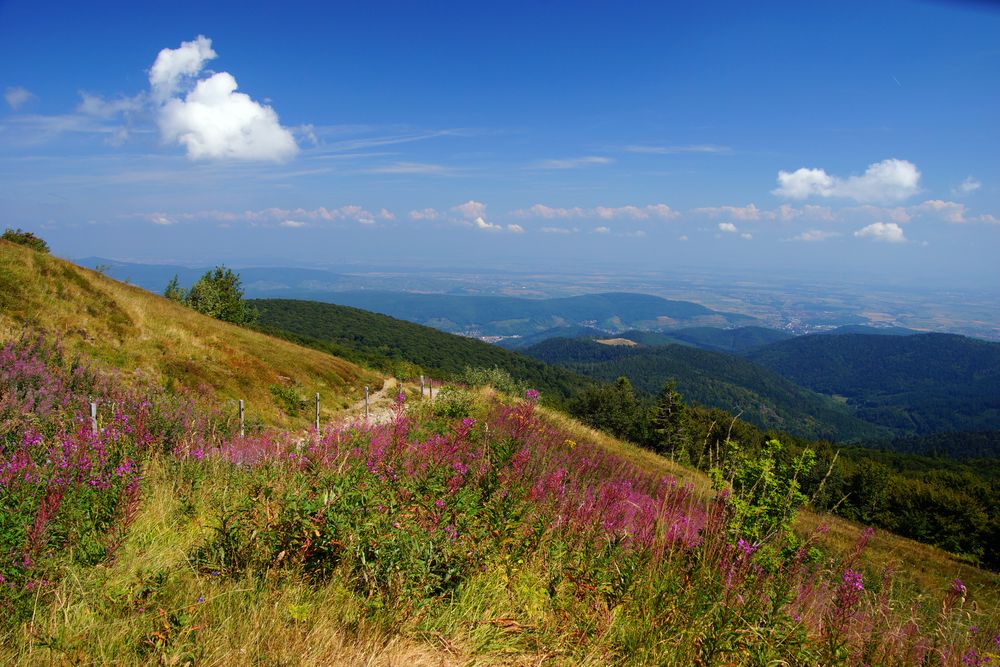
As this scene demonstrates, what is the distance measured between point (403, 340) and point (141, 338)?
3792 inches

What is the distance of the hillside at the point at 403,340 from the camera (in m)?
103

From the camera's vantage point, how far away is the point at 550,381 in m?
115

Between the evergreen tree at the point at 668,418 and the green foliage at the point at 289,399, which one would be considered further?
the evergreen tree at the point at 668,418

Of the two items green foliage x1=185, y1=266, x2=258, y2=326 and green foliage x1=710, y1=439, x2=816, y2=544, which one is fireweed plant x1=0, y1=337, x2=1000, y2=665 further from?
green foliage x1=185, y1=266, x2=258, y2=326

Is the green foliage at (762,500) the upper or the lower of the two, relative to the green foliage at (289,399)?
upper

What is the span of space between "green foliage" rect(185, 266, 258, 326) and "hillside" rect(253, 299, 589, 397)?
1573 inches

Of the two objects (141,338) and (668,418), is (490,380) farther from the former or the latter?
(668,418)

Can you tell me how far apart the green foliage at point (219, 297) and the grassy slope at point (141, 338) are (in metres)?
25.5

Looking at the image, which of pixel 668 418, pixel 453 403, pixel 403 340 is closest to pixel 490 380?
pixel 453 403

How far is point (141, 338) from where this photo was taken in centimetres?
1653

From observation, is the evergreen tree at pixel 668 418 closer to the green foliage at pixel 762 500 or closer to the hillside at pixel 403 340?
the hillside at pixel 403 340

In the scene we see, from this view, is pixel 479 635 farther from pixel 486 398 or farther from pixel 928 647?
pixel 486 398

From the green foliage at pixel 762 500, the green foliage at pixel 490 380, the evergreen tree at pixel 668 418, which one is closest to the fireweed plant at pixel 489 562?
the green foliage at pixel 762 500

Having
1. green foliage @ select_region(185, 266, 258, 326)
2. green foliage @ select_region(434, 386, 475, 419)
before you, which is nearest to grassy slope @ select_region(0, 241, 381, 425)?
green foliage @ select_region(434, 386, 475, 419)
